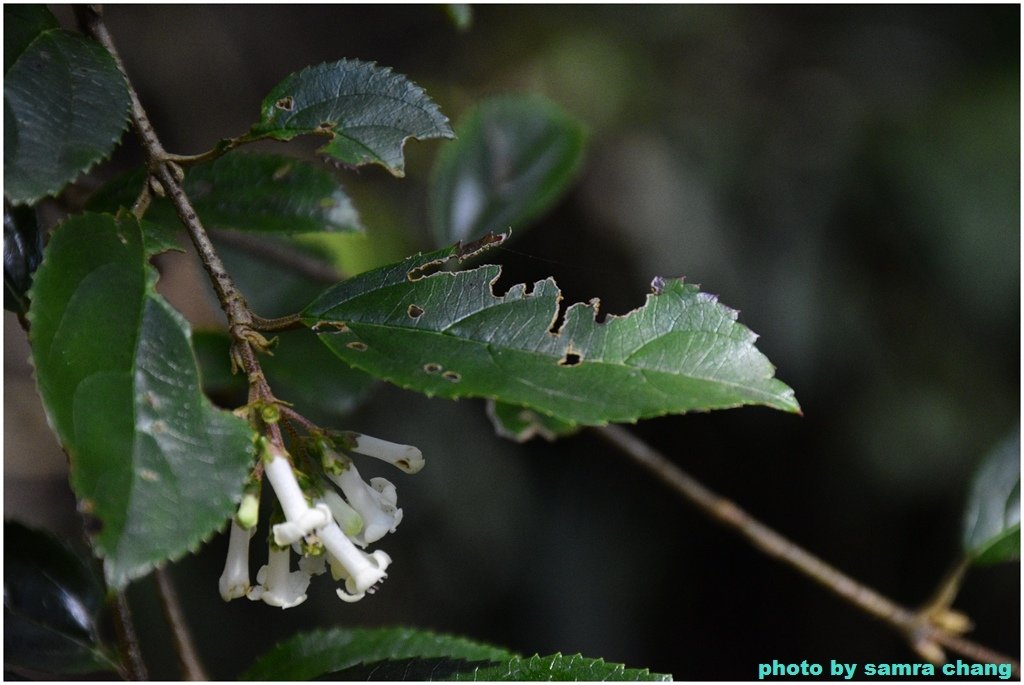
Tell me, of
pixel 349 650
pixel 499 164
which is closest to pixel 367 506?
pixel 349 650

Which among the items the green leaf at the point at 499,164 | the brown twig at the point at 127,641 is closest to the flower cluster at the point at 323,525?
the brown twig at the point at 127,641

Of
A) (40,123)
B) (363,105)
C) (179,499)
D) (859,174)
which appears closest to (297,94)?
(363,105)

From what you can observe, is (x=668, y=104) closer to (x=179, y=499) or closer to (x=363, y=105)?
(x=363, y=105)

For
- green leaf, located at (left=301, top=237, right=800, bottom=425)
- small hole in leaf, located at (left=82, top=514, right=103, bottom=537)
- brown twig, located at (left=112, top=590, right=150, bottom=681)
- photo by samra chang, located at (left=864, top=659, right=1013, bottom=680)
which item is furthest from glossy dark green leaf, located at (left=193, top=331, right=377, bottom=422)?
photo by samra chang, located at (left=864, top=659, right=1013, bottom=680)

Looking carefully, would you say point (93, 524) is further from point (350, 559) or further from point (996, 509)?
point (996, 509)

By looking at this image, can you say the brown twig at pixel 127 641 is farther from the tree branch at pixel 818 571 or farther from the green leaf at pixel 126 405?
the tree branch at pixel 818 571

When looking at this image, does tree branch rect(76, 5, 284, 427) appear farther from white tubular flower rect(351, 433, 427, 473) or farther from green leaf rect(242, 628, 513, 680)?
green leaf rect(242, 628, 513, 680)
